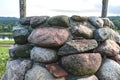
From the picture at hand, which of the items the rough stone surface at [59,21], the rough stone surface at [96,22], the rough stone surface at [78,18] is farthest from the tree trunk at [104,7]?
the rough stone surface at [59,21]

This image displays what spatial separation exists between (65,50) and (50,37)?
0.27 meters

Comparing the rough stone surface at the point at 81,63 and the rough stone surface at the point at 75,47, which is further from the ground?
the rough stone surface at the point at 75,47

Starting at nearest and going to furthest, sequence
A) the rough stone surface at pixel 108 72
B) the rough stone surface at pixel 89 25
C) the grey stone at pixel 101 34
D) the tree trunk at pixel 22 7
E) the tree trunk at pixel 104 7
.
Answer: the rough stone surface at pixel 108 72
the grey stone at pixel 101 34
the rough stone surface at pixel 89 25
the tree trunk at pixel 104 7
the tree trunk at pixel 22 7

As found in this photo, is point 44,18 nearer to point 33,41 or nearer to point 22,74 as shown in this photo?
point 33,41

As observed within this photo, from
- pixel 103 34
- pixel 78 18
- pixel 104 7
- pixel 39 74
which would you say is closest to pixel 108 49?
pixel 103 34

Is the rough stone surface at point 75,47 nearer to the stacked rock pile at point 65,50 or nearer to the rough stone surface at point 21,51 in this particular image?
the stacked rock pile at point 65,50

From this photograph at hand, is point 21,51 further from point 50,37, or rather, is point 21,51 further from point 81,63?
point 81,63

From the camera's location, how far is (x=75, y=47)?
4.19 metres

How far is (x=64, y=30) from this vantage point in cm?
435

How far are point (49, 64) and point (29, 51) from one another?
46cm

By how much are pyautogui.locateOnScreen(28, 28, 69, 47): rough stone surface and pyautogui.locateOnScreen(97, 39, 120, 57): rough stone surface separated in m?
0.52

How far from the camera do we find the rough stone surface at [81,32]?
14.3 ft

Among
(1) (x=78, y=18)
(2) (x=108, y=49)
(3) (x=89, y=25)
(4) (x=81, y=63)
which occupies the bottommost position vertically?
(4) (x=81, y=63)

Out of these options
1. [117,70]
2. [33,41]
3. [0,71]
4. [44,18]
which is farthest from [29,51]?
[0,71]
